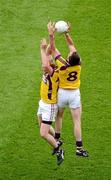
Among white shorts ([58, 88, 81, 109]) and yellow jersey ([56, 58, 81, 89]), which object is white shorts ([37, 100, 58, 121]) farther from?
yellow jersey ([56, 58, 81, 89])

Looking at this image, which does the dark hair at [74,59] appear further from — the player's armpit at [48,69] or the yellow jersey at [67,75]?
the player's armpit at [48,69]

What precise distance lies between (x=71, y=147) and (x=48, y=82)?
2570 millimetres

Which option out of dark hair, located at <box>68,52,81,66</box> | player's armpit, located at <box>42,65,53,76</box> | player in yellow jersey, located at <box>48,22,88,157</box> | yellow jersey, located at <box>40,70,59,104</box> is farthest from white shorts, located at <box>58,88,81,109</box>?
dark hair, located at <box>68,52,81,66</box>

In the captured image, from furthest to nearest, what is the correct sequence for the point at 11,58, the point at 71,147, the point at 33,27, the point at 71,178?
the point at 33,27 < the point at 11,58 < the point at 71,147 < the point at 71,178

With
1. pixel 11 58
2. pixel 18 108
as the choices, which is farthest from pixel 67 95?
pixel 11 58

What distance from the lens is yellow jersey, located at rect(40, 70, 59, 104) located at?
13559mm

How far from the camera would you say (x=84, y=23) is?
2069 cm

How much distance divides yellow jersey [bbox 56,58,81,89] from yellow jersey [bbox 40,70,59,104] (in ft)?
0.35

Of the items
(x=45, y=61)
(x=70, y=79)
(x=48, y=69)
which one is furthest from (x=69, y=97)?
(x=45, y=61)

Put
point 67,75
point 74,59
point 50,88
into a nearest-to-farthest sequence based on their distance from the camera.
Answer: point 74,59, point 67,75, point 50,88

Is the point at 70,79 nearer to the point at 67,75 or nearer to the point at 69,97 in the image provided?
the point at 67,75

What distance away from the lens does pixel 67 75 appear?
44.1ft

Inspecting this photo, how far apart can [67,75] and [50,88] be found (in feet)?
1.51

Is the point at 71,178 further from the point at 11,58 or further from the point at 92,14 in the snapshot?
the point at 92,14
